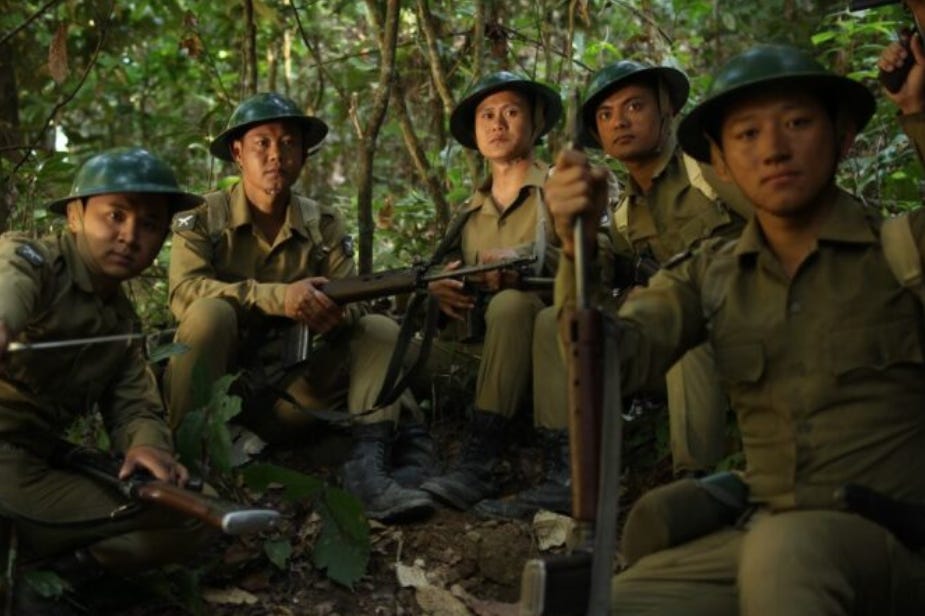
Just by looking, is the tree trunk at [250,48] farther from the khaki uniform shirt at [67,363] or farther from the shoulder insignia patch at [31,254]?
the shoulder insignia patch at [31,254]

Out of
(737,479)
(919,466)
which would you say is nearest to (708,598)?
(737,479)

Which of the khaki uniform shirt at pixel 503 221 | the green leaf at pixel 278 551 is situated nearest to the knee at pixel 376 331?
the khaki uniform shirt at pixel 503 221

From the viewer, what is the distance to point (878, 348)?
10.6 feet

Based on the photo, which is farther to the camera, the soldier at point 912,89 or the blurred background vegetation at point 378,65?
the blurred background vegetation at point 378,65

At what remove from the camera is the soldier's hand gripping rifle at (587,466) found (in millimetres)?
2865

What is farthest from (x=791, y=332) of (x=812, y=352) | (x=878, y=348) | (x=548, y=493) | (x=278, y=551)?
(x=278, y=551)

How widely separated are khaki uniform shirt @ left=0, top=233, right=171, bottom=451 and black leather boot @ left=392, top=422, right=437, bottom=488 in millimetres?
1313

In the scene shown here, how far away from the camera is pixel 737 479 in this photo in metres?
3.42

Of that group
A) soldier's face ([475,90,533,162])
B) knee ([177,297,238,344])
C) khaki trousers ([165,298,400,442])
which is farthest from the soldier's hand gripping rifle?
soldier's face ([475,90,533,162])

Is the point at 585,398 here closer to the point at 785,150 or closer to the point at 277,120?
the point at 785,150

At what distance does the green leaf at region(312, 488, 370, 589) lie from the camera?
4898 millimetres

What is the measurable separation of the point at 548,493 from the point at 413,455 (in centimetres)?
89

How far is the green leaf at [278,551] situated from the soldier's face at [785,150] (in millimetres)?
2621

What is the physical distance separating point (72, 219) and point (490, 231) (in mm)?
2215
